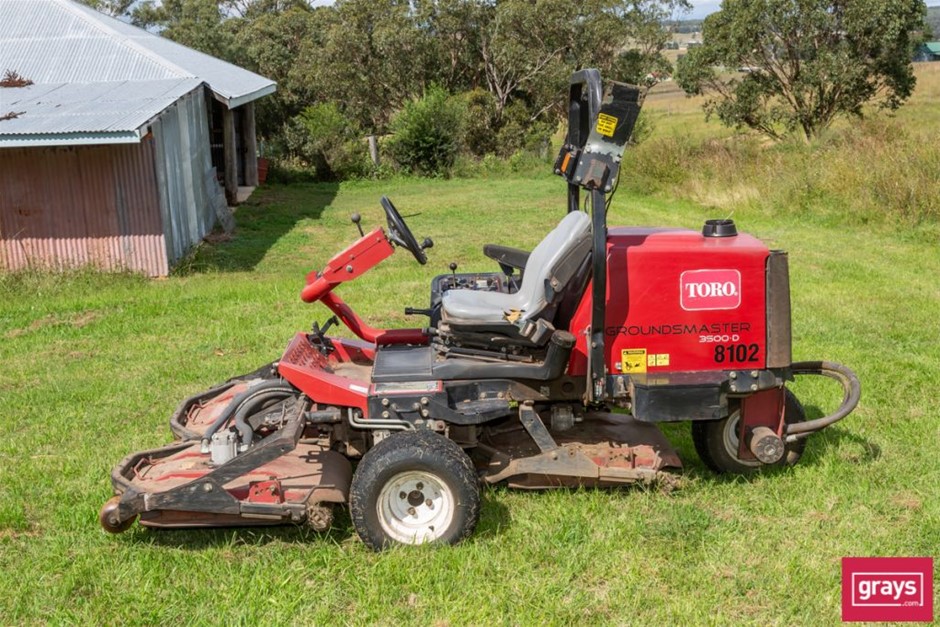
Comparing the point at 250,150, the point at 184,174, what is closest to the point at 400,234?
the point at 184,174

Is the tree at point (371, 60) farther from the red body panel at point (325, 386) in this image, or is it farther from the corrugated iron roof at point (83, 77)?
the red body panel at point (325, 386)

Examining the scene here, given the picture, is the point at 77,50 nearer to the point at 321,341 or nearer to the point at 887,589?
the point at 321,341

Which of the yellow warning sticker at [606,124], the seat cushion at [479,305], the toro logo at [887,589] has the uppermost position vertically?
the yellow warning sticker at [606,124]

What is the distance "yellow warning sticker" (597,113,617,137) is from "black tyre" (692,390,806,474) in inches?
68.6

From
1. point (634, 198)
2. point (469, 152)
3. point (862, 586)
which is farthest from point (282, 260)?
point (469, 152)

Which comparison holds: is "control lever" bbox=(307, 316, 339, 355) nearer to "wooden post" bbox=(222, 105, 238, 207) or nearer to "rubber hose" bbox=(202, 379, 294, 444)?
"rubber hose" bbox=(202, 379, 294, 444)

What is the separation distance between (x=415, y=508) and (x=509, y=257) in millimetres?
2034

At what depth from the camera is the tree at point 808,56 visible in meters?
22.8

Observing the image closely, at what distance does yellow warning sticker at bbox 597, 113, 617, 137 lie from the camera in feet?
15.3

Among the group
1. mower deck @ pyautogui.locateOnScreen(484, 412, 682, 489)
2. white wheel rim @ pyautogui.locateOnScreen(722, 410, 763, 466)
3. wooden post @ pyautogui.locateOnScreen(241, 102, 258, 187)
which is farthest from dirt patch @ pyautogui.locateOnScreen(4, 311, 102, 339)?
wooden post @ pyautogui.locateOnScreen(241, 102, 258, 187)

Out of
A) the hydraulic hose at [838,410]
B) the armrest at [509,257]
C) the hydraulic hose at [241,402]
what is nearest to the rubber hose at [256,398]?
the hydraulic hose at [241,402]

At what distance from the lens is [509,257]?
6.34 meters

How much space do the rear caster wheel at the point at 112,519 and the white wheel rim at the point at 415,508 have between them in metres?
1.21

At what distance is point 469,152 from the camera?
96.4ft
